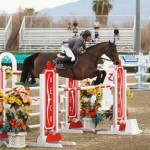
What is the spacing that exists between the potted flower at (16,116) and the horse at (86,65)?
3.05 m

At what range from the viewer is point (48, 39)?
49.8 metres

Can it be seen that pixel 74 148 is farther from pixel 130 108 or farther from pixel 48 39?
pixel 48 39

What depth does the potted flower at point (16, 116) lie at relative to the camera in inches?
426

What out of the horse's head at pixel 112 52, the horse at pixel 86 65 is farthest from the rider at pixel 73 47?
the horse's head at pixel 112 52

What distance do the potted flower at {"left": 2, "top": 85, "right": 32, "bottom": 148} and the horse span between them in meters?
3.05

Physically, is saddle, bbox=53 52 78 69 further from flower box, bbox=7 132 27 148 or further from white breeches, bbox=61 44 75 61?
flower box, bbox=7 132 27 148

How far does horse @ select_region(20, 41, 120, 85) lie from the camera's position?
1403cm

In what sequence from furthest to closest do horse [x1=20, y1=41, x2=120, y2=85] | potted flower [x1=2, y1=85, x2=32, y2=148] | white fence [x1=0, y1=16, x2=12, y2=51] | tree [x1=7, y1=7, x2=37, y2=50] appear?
1. tree [x1=7, y1=7, x2=37, y2=50]
2. white fence [x1=0, y1=16, x2=12, y2=51]
3. horse [x1=20, y1=41, x2=120, y2=85]
4. potted flower [x1=2, y1=85, x2=32, y2=148]

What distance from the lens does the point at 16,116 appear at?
35.9ft

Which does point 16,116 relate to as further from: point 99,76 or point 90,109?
point 99,76

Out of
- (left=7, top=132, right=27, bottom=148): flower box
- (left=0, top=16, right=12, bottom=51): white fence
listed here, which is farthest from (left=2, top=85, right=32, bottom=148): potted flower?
(left=0, top=16, right=12, bottom=51): white fence

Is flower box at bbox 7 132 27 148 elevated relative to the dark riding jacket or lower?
lower

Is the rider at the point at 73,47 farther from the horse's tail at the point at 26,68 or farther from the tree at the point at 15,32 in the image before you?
the tree at the point at 15,32

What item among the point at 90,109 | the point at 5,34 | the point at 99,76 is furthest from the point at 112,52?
the point at 5,34
